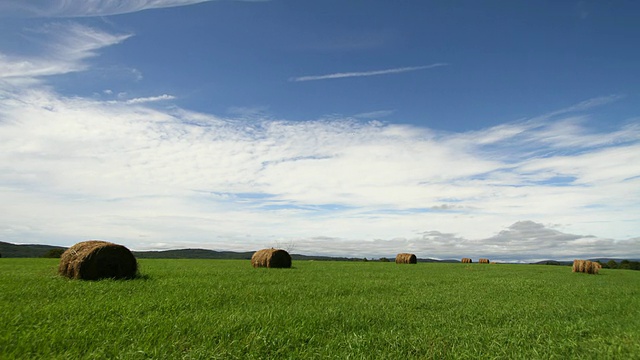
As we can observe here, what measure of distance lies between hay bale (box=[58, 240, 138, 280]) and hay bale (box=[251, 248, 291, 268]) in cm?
987

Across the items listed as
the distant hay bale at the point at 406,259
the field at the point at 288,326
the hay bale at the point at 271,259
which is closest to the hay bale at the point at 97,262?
the field at the point at 288,326

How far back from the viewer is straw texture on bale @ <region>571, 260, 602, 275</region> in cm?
2778

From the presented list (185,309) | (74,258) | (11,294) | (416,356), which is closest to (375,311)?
(416,356)

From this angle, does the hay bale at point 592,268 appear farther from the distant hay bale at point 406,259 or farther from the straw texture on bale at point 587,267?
the distant hay bale at point 406,259

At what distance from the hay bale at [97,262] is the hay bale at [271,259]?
9.87m

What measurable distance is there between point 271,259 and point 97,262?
11308mm

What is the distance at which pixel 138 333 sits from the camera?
5.02 meters

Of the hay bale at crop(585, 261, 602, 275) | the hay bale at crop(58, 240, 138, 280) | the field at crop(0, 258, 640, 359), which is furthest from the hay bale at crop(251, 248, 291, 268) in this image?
the hay bale at crop(585, 261, 602, 275)

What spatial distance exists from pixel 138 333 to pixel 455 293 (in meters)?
8.58

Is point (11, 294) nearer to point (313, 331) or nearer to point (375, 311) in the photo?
point (313, 331)

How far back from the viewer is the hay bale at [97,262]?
1183 cm

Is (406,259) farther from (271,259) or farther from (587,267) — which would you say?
(271,259)

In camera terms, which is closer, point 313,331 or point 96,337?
point 96,337

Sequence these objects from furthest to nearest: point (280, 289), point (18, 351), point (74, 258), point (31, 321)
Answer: point (74, 258) → point (280, 289) → point (31, 321) → point (18, 351)
